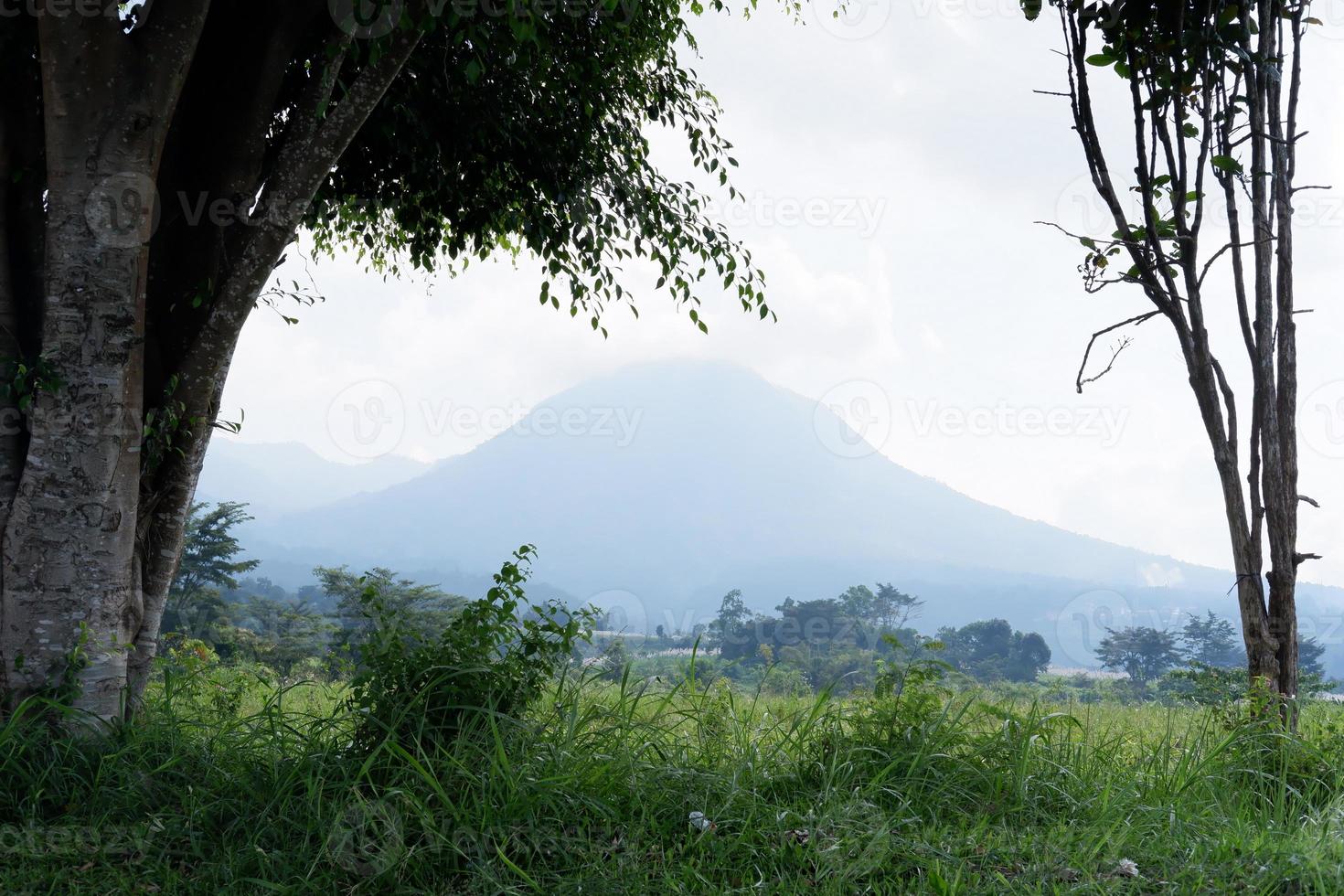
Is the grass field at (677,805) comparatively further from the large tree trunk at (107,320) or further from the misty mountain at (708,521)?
the misty mountain at (708,521)

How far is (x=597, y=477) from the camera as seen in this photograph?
11238 centimetres

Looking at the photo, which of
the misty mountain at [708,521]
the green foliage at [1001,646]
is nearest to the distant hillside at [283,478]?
the misty mountain at [708,521]

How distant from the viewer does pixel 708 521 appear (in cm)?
10538

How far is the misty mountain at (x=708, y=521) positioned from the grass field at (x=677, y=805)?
221ft

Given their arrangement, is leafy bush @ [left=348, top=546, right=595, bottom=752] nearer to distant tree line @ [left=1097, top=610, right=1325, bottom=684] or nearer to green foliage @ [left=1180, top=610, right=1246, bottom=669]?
distant tree line @ [left=1097, top=610, right=1325, bottom=684]

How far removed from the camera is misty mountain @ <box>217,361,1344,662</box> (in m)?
82.8

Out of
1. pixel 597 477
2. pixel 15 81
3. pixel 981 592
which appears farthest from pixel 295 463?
pixel 15 81

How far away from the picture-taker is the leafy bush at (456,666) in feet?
11.1

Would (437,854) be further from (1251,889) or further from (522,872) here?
(1251,889)

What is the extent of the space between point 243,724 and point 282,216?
231cm

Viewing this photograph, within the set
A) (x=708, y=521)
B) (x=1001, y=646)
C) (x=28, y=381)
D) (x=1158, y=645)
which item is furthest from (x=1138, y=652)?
(x=708, y=521)

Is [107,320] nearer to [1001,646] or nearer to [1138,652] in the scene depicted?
[1001,646]

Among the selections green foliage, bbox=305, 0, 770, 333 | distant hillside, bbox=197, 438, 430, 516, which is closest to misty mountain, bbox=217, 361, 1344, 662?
distant hillside, bbox=197, 438, 430, 516

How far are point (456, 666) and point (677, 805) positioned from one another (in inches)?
40.1
